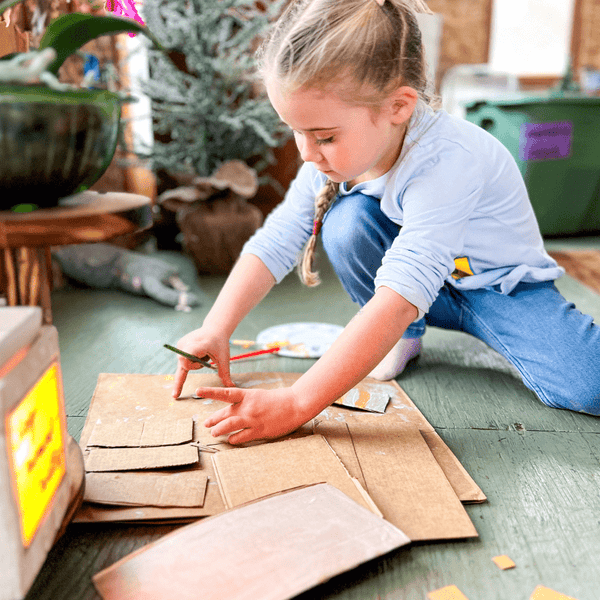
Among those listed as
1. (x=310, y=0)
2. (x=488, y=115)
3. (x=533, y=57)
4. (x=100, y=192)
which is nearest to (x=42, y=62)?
(x=100, y=192)

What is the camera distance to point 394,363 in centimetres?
116

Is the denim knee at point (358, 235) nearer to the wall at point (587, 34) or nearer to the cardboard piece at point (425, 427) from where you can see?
the cardboard piece at point (425, 427)

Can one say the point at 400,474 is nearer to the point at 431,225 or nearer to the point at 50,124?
the point at 431,225

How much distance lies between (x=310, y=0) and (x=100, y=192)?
46 centimetres

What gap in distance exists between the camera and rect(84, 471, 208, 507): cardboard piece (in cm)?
74

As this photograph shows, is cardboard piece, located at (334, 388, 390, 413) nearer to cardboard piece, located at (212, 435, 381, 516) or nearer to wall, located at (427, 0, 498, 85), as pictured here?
cardboard piece, located at (212, 435, 381, 516)

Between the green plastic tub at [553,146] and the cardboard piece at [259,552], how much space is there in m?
2.16

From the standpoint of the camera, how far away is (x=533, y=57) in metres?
4.45

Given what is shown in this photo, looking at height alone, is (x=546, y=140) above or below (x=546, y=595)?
above

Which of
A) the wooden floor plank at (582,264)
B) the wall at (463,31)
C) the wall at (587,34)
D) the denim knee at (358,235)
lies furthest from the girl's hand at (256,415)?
the wall at (587,34)

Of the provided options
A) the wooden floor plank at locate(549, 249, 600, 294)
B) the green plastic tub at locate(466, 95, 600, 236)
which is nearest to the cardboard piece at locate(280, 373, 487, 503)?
the wooden floor plank at locate(549, 249, 600, 294)

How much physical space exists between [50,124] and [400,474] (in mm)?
618

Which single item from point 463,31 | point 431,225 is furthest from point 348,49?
point 463,31

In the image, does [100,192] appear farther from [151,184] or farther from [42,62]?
[151,184]
